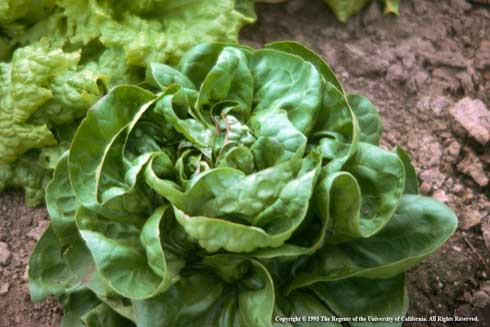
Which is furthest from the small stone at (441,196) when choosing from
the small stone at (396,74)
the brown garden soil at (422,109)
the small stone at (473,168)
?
the small stone at (396,74)

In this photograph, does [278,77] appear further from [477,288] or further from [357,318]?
[477,288]

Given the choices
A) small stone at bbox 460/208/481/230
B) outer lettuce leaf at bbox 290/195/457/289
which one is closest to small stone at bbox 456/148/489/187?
small stone at bbox 460/208/481/230

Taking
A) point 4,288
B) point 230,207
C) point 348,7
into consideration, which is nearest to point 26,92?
point 4,288

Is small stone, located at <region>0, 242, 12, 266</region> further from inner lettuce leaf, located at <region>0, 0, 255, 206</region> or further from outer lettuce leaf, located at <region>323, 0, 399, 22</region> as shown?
outer lettuce leaf, located at <region>323, 0, 399, 22</region>

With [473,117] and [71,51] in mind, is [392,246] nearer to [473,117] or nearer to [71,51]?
[473,117]

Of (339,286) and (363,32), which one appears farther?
(363,32)

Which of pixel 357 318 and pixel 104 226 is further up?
pixel 104 226

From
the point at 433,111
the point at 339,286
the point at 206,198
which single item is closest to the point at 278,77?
the point at 206,198

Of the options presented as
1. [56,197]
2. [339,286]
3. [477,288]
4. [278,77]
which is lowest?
[477,288]

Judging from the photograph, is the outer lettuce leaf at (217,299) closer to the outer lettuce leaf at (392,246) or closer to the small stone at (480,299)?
the outer lettuce leaf at (392,246)
